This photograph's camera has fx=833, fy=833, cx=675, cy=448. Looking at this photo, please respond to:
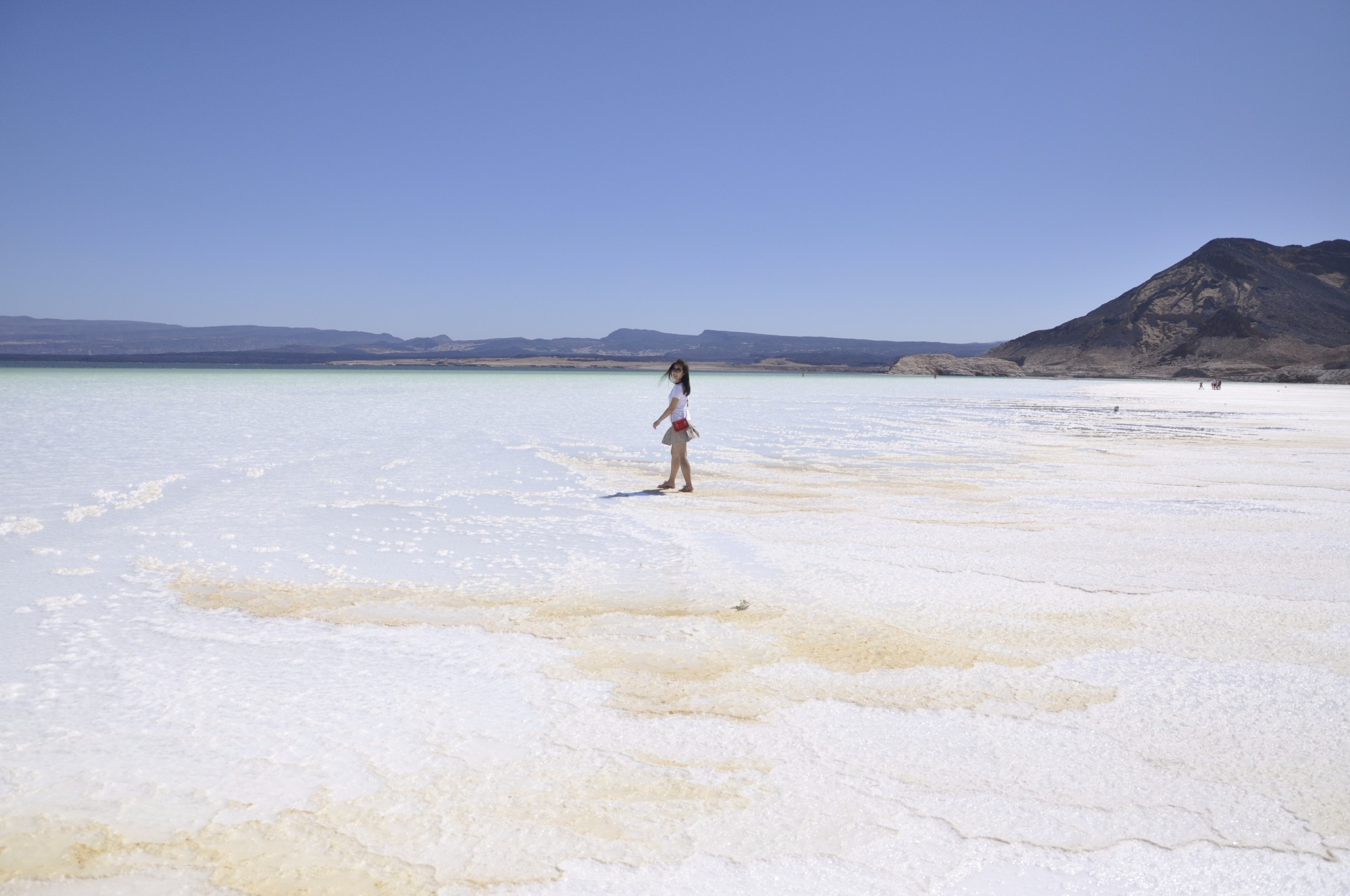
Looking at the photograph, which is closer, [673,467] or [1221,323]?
[673,467]

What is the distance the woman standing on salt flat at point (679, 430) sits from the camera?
10344mm

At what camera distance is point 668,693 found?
4.00 meters

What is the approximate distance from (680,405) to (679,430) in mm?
365

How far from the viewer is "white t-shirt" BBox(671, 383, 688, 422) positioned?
1041 centimetres

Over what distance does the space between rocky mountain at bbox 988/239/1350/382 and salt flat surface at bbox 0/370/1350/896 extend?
124 meters

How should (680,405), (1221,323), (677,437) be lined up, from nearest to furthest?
(677,437), (680,405), (1221,323)

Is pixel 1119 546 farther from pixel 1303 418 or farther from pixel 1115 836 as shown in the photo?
pixel 1303 418

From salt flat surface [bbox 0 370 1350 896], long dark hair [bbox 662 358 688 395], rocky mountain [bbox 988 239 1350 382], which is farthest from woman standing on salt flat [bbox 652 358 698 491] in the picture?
rocky mountain [bbox 988 239 1350 382]

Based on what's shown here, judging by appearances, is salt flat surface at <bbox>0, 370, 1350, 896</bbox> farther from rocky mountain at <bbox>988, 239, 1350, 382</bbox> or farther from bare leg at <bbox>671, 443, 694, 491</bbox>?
rocky mountain at <bbox>988, 239, 1350, 382</bbox>

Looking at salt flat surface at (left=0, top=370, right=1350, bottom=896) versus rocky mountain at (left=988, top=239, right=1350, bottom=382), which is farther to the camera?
rocky mountain at (left=988, top=239, right=1350, bottom=382)

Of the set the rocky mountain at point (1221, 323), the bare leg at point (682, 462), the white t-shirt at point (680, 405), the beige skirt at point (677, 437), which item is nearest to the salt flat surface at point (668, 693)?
the bare leg at point (682, 462)

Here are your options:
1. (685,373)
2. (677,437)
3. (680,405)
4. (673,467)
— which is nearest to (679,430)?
(677,437)

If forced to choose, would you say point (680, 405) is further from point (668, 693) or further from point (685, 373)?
point (668, 693)

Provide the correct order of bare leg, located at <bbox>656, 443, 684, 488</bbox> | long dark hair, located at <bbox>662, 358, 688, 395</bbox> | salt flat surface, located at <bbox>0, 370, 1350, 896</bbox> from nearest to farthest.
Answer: salt flat surface, located at <bbox>0, 370, 1350, 896</bbox> < bare leg, located at <bbox>656, 443, 684, 488</bbox> < long dark hair, located at <bbox>662, 358, 688, 395</bbox>
